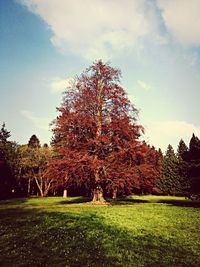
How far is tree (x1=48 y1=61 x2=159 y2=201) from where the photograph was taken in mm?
28422

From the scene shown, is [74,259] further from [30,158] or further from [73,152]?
[30,158]

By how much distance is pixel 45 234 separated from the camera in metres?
13.8

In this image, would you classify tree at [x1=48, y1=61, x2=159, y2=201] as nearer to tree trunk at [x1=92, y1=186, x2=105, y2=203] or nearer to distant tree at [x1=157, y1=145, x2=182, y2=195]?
tree trunk at [x1=92, y1=186, x2=105, y2=203]

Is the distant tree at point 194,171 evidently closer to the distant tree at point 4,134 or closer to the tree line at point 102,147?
the tree line at point 102,147

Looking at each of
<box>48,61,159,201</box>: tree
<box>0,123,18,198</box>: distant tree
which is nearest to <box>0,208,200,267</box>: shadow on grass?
<box>48,61,159,201</box>: tree

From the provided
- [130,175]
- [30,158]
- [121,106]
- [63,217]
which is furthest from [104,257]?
[30,158]

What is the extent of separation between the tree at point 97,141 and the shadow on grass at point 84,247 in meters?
12.1

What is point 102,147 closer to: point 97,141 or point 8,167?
point 97,141

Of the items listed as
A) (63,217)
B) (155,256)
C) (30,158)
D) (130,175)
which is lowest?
(155,256)

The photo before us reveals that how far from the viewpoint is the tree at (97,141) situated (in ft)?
93.2

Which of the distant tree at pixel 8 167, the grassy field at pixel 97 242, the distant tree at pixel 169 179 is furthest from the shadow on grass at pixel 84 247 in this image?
the distant tree at pixel 169 179

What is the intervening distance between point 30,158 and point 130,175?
40.6 meters

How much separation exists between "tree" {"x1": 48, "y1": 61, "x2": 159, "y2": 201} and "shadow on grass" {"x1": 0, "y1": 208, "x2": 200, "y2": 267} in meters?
12.1

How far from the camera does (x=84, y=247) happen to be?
38.1 ft
